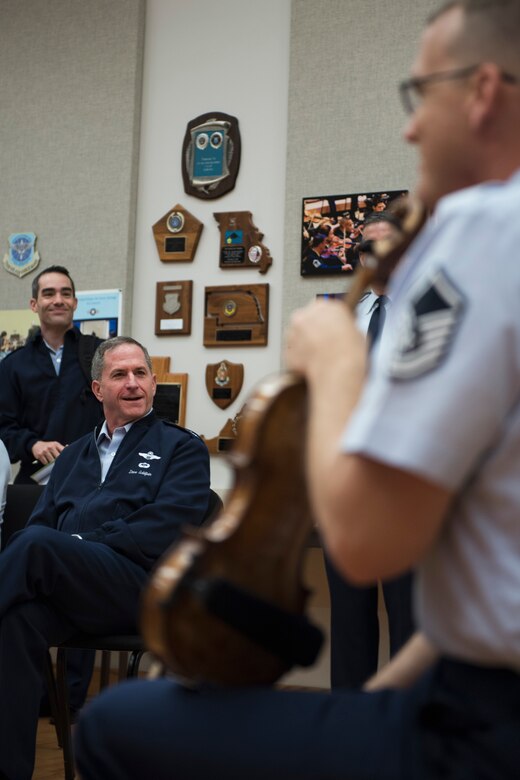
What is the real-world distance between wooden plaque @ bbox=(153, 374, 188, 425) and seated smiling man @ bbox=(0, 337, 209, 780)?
4.48ft

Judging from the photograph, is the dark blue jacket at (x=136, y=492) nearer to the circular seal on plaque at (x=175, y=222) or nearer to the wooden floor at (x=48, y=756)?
the wooden floor at (x=48, y=756)

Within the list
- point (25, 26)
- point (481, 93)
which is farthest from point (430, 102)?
point (25, 26)

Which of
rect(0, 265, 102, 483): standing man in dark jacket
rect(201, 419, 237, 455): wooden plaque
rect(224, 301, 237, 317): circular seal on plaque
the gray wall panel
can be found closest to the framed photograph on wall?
rect(224, 301, 237, 317): circular seal on plaque

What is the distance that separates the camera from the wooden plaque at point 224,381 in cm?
518

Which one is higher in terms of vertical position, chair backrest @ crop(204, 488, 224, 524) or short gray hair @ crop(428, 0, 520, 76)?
short gray hair @ crop(428, 0, 520, 76)

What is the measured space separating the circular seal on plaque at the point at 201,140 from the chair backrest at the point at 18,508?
8.13 feet

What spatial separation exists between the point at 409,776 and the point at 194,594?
0.80ft

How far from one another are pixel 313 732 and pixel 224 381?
4361 mm

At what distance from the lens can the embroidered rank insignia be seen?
0.79 meters

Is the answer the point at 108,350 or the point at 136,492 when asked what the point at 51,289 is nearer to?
the point at 108,350

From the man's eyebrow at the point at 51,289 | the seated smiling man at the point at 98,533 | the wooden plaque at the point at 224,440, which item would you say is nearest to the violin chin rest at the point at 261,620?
the seated smiling man at the point at 98,533

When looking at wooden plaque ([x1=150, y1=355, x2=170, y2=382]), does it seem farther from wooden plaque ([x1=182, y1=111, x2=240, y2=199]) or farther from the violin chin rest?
the violin chin rest

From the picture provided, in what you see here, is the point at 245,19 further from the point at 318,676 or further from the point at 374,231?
the point at 318,676

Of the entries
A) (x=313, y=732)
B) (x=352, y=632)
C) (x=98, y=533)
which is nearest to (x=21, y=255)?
(x=98, y=533)
